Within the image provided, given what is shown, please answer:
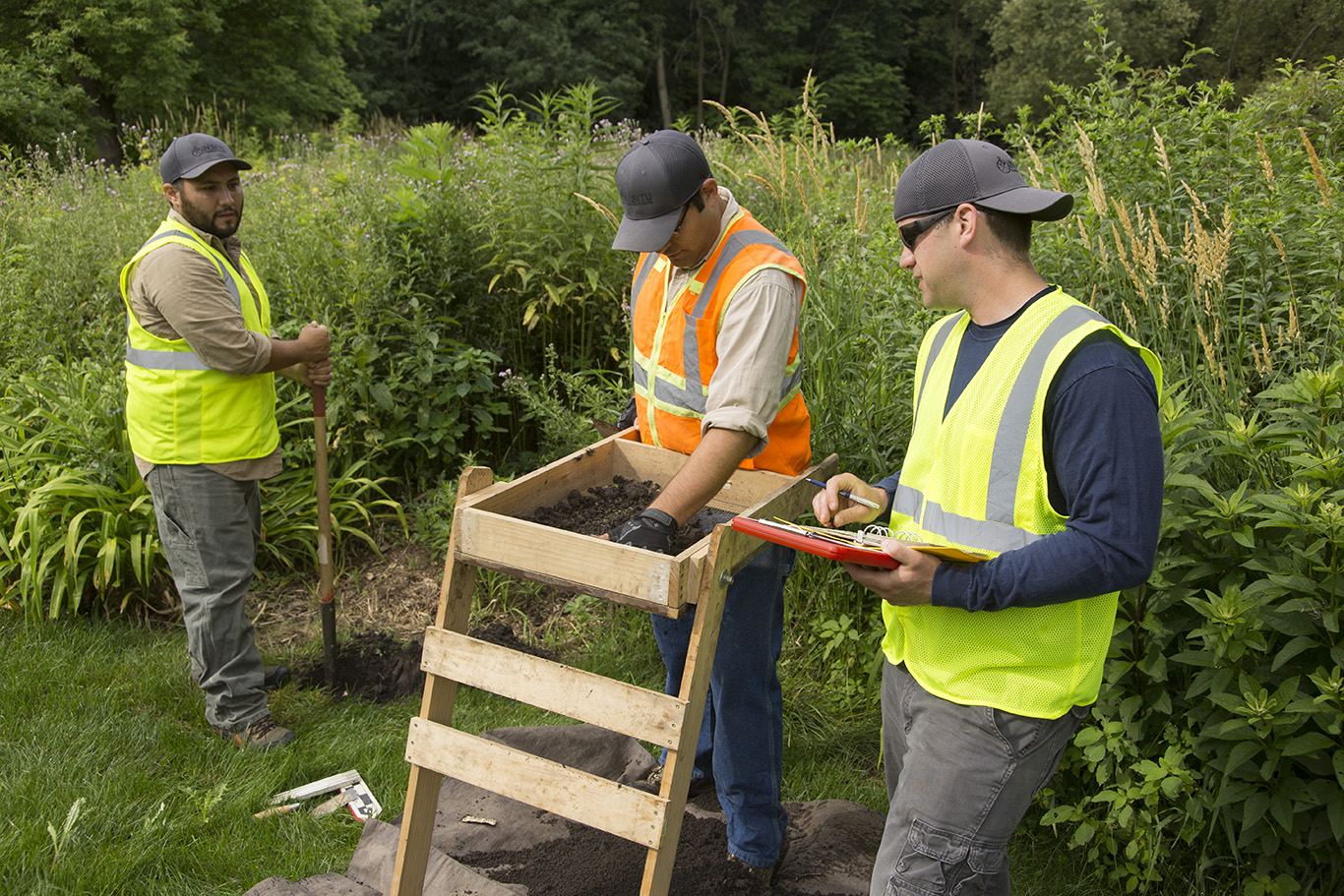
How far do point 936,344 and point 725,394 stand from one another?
0.58 metres

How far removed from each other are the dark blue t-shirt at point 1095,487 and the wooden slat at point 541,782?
978mm

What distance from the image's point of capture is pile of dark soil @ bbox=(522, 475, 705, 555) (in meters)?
2.56

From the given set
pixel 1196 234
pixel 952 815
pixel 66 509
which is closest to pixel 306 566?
pixel 66 509

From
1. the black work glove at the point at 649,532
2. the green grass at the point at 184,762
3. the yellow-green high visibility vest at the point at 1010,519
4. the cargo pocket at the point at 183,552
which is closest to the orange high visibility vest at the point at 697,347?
the black work glove at the point at 649,532

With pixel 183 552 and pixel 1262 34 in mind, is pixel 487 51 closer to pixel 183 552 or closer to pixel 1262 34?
pixel 1262 34

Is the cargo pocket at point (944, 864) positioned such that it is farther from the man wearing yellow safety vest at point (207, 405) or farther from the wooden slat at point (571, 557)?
the man wearing yellow safety vest at point (207, 405)

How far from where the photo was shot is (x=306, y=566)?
5.18 meters

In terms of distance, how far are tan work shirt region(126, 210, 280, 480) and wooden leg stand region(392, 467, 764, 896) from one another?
1.69 metres

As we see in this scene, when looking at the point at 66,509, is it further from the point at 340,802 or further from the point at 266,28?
the point at 266,28

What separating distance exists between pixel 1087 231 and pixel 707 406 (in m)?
2.11

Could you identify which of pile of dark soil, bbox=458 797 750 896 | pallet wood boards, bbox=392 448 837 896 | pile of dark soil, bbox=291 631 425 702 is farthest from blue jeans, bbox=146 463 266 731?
pallet wood boards, bbox=392 448 837 896

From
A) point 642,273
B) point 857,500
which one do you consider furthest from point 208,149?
point 857,500

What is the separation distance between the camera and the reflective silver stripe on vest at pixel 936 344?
215cm

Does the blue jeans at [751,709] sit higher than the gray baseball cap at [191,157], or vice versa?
the gray baseball cap at [191,157]
